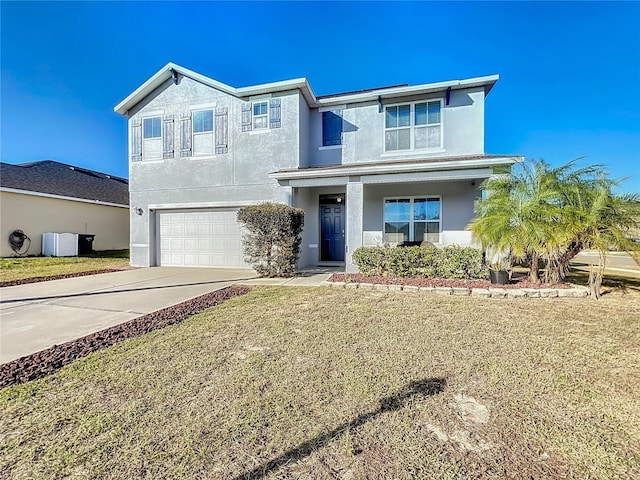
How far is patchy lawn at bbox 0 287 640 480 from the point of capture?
1.90m

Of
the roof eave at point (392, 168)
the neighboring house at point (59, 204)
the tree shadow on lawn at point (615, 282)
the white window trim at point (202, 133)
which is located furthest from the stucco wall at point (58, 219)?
the tree shadow on lawn at point (615, 282)

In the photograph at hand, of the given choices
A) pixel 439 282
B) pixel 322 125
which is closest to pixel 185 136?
pixel 322 125

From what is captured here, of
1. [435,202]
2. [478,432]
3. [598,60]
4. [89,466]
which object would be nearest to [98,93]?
[435,202]

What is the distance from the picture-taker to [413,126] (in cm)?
1067

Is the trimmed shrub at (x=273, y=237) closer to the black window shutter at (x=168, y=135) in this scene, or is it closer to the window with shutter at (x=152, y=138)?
the black window shutter at (x=168, y=135)

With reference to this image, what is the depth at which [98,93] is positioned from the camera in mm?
18672

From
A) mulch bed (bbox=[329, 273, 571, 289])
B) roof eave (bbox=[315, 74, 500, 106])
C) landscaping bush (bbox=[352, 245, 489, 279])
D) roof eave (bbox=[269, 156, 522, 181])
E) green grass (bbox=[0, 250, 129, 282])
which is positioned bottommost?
green grass (bbox=[0, 250, 129, 282])

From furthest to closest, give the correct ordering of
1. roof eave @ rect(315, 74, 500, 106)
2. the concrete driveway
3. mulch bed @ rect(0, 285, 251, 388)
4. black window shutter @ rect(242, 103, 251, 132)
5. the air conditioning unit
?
the air conditioning unit → black window shutter @ rect(242, 103, 251, 132) → roof eave @ rect(315, 74, 500, 106) → the concrete driveway → mulch bed @ rect(0, 285, 251, 388)

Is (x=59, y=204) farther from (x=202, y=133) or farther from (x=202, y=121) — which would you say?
(x=202, y=121)

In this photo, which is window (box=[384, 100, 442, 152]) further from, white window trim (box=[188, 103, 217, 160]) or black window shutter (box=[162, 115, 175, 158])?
black window shutter (box=[162, 115, 175, 158])

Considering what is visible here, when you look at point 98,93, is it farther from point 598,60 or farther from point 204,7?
point 598,60

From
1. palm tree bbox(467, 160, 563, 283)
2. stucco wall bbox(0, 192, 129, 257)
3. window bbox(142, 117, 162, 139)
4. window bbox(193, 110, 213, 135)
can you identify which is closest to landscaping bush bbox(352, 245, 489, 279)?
palm tree bbox(467, 160, 563, 283)

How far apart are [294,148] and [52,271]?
9678 mm

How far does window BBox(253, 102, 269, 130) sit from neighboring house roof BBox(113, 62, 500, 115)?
0.42 metres
